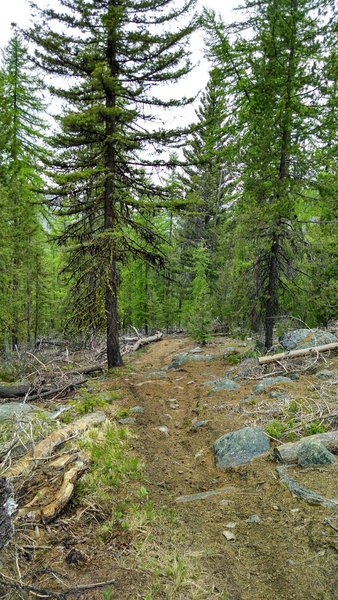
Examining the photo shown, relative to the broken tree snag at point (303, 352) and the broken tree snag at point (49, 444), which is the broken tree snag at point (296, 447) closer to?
the broken tree snag at point (49, 444)

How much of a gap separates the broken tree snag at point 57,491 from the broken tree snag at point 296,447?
8.04ft

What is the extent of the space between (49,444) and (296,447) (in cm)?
326

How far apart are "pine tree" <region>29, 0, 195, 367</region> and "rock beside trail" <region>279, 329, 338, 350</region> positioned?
16.9 feet

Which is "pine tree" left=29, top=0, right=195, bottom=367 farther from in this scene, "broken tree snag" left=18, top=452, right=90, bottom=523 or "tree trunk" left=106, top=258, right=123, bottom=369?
"broken tree snag" left=18, top=452, right=90, bottom=523

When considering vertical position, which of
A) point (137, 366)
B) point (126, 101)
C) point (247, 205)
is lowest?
point (137, 366)

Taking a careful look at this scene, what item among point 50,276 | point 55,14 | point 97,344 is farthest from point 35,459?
point 50,276

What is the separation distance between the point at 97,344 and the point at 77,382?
7267 millimetres

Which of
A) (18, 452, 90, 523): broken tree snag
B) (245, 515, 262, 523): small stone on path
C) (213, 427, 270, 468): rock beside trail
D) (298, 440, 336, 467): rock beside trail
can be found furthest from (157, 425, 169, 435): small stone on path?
(245, 515, 262, 523): small stone on path

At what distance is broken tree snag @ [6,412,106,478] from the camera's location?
14.0 ft

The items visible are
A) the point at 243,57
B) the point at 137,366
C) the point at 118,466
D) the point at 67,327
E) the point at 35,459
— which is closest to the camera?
the point at 35,459

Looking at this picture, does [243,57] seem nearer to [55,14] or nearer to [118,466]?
[55,14]

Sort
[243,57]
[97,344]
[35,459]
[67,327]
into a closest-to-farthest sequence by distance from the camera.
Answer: [35,459] < [243,57] < [67,327] < [97,344]

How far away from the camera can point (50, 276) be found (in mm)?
24359

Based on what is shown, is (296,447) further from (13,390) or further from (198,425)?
(13,390)
